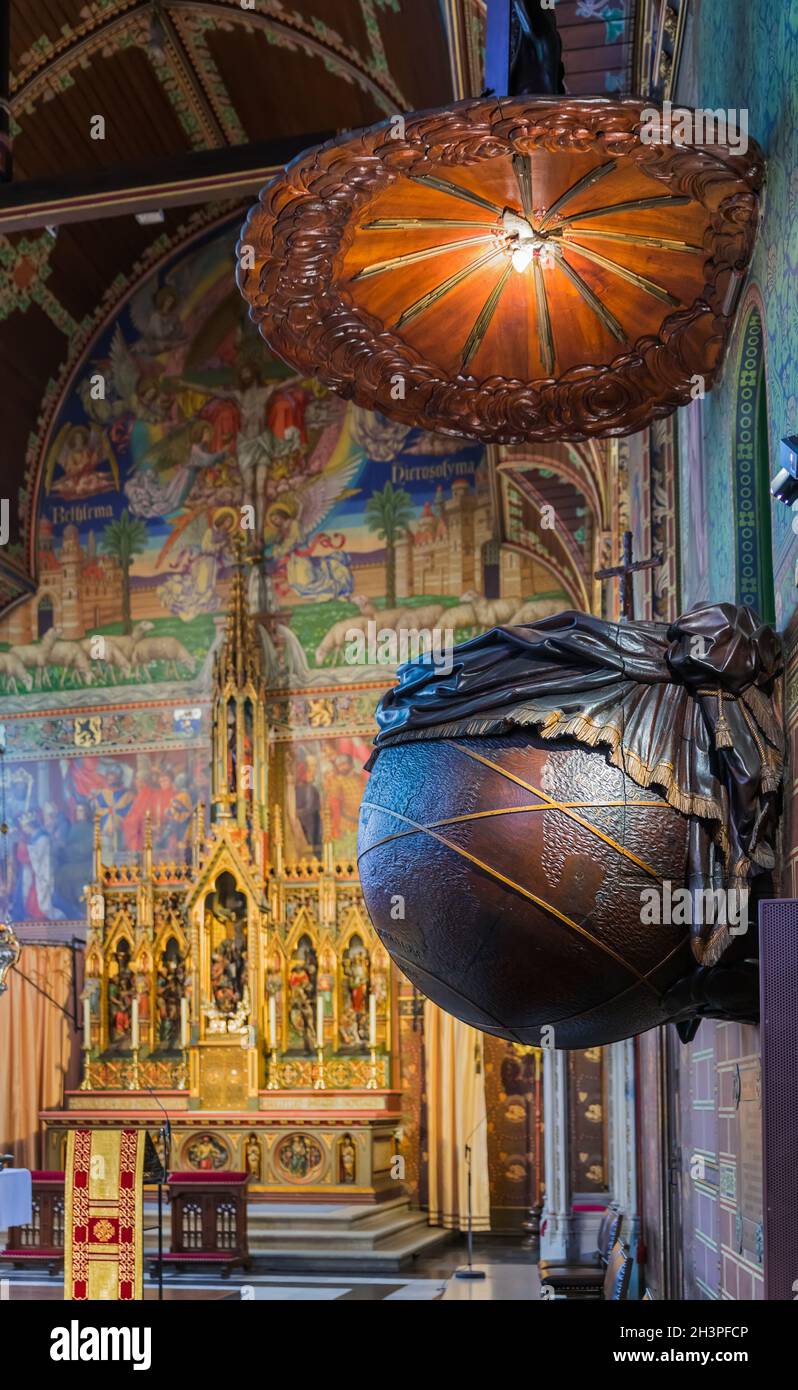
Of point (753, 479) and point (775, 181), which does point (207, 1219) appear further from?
point (775, 181)

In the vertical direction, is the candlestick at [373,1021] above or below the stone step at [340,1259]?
above

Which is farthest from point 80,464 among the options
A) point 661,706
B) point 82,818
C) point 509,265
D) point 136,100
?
point 661,706

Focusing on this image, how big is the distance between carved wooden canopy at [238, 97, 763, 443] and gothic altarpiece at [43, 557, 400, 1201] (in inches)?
405

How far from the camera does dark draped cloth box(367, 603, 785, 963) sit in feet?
10.4

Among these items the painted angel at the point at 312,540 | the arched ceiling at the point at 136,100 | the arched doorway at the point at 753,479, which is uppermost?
the arched ceiling at the point at 136,100

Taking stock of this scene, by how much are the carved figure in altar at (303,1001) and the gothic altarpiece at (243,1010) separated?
1 cm

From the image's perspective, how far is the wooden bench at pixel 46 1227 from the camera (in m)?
13.3

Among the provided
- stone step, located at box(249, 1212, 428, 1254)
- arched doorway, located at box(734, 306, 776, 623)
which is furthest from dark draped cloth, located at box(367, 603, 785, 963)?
stone step, located at box(249, 1212, 428, 1254)

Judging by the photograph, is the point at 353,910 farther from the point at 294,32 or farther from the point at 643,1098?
the point at 294,32

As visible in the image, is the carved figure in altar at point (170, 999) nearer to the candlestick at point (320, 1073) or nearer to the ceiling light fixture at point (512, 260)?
the candlestick at point (320, 1073)

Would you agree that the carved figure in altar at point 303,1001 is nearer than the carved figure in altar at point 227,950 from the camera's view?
No

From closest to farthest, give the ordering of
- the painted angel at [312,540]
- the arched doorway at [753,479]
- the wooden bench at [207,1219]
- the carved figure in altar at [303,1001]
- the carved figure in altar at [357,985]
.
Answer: the arched doorway at [753,479] → the wooden bench at [207,1219] → the carved figure in altar at [357,985] → the carved figure in altar at [303,1001] → the painted angel at [312,540]

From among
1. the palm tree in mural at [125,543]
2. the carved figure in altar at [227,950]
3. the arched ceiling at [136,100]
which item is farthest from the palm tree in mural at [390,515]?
the carved figure in altar at [227,950]

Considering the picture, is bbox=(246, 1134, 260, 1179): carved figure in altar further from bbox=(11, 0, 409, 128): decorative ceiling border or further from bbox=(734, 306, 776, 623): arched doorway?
bbox=(734, 306, 776, 623): arched doorway
